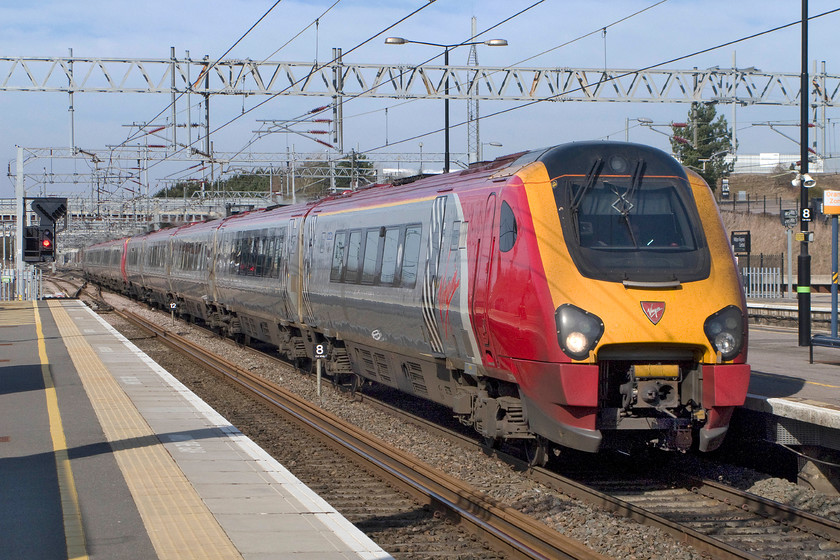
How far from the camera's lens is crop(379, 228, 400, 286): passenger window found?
12.3 metres

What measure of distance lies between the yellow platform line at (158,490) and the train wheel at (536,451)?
3.36 metres

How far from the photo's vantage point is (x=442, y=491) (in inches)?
350

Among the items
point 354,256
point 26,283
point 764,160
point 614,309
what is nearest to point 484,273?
point 614,309

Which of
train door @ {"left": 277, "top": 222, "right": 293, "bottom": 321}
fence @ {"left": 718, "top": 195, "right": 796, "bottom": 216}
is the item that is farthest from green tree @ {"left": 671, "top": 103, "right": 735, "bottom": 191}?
train door @ {"left": 277, "top": 222, "right": 293, "bottom": 321}

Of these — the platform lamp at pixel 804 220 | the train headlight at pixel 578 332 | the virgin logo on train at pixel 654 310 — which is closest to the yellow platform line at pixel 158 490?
the train headlight at pixel 578 332

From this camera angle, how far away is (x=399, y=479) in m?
9.29

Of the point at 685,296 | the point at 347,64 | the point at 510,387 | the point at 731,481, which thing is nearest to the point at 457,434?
the point at 510,387

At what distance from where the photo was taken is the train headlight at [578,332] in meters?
8.35

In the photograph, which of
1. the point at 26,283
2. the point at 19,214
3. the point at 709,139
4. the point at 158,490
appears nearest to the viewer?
the point at 158,490

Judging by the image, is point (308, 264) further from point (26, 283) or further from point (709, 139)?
point (709, 139)

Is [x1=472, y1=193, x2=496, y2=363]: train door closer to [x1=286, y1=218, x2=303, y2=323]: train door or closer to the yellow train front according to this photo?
the yellow train front

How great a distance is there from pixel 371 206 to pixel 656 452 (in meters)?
5.67

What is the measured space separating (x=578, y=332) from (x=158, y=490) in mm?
3915

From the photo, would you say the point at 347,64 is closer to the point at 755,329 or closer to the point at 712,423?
the point at 755,329
